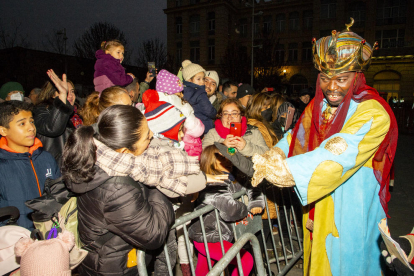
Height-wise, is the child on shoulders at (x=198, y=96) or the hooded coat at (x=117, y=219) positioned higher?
the child on shoulders at (x=198, y=96)

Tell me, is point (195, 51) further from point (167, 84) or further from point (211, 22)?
point (167, 84)

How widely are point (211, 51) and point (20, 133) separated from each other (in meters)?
38.9

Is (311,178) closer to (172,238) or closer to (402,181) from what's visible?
(172,238)

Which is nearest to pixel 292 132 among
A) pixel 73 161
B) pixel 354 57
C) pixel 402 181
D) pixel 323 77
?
pixel 323 77

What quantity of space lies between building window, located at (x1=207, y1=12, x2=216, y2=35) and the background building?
3.8 inches

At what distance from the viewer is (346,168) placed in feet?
5.67

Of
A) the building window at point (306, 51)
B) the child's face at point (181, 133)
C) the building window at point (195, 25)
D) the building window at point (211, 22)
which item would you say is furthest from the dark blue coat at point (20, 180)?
the building window at point (195, 25)

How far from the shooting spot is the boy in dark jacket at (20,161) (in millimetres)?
2635

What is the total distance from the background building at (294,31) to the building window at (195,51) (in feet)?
0.48

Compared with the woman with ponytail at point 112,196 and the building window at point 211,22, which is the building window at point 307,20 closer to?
the building window at point 211,22

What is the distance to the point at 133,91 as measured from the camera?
4.12 meters

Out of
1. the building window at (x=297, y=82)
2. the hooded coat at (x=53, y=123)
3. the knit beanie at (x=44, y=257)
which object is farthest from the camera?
the building window at (x=297, y=82)

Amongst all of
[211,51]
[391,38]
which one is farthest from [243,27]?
[391,38]

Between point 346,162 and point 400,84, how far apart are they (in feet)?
116
